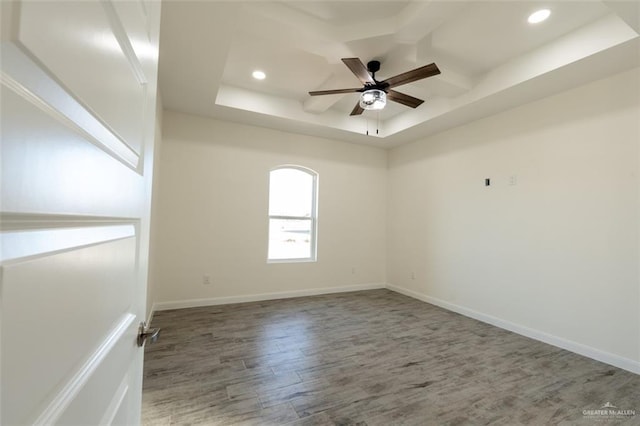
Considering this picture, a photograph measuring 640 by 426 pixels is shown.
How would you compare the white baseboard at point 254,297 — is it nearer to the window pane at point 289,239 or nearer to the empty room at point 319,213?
the empty room at point 319,213

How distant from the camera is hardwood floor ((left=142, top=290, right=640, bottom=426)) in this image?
1.84m

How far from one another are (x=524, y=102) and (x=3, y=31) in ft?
14.1

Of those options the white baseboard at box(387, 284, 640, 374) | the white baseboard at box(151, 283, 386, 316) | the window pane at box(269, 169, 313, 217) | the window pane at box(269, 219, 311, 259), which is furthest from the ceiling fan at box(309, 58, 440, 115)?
the white baseboard at box(151, 283, 386, 316)

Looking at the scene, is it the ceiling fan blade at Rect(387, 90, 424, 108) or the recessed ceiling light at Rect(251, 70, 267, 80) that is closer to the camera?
the ceiling fan blade at Rect(387, 90, 424, 108)

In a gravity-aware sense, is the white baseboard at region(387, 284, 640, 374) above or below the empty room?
below

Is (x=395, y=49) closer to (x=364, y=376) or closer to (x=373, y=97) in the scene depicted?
(x=373, y=97)

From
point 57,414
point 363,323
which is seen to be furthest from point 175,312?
point 57,414

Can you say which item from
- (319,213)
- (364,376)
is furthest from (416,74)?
(319,213)

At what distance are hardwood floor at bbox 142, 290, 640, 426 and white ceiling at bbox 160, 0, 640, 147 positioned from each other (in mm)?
2749

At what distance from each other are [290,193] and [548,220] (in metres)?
3.53

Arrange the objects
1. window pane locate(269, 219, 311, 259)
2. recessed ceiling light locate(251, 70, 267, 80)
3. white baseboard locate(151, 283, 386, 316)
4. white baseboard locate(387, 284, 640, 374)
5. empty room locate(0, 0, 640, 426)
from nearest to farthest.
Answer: empty room locate(0, 0, 640, 426) → white baseboard locate(387, 284, 640, 374) → recessed ceiling light locate(251, 70, 267, 80) → white baseboard locate(151, 283, 386, 316) → window pane locate(269, 219, 311, 259)

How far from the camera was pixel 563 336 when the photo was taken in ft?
9.69

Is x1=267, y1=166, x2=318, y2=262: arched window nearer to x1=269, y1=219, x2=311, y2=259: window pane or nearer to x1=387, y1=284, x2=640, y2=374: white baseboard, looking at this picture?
x1=269, y1=219, x2=311, y2=259: window pane

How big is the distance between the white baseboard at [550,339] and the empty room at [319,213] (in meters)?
0.02
